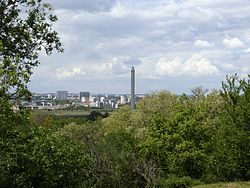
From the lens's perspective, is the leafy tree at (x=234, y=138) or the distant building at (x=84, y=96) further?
the distant building at (x=84, y=96)

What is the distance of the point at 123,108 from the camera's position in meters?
57.0

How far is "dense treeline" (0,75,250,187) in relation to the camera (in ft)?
62.6

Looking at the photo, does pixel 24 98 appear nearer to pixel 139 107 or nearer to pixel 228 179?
pixel 228 179

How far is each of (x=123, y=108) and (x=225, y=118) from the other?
3581cm

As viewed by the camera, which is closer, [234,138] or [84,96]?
[234,138]

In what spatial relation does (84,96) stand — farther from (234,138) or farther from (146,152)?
(234,138)

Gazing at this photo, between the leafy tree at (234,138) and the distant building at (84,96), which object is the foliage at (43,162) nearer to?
the leafy tree at (234,138)

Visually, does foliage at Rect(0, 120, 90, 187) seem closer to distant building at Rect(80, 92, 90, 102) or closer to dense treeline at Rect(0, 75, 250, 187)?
dense treeline at Rect(0, 75, 250, 187)

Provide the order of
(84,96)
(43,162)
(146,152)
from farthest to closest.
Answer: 1. (84,96)
2. (146,152)
3. (43,162)

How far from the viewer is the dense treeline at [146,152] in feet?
62.6

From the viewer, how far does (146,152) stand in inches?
1169

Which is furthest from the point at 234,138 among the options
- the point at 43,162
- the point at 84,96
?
the point at 84,96

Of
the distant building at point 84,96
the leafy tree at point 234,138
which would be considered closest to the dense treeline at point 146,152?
the leafy tree at point 234,138

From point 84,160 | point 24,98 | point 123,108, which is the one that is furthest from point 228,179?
point 123,108
